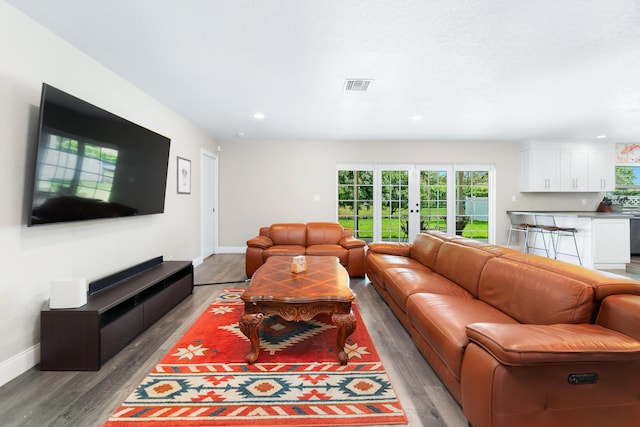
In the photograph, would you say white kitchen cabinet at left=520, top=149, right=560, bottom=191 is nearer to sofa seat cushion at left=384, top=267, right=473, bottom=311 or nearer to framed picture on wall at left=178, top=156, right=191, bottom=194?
sofa seat cushion at left=384, top=267, right=473, bottom=311

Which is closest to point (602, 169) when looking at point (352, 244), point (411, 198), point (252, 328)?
point (411, 198)

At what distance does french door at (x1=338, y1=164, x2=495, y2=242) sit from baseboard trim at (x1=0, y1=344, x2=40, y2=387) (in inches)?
200

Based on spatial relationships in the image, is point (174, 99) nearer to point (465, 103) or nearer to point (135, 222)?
point (135, 222)

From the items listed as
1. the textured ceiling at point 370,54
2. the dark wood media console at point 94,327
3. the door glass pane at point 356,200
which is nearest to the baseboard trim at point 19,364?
the dark wood media console at point 94,327

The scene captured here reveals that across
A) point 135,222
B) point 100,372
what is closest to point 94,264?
point 135,222

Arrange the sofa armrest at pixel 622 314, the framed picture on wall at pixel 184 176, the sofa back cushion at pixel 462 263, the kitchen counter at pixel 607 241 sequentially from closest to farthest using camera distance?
the sofa armrest at pixel 622 314
the sofa back cushion at pixel 462 263
the framed picture on wall at pixel 184 176
the kitchen counter at pixel 607 241

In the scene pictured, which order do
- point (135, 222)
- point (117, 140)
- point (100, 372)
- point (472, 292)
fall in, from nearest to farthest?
point (100, 372)
point (472, 292)
point (117, 140)
point (135, 222)

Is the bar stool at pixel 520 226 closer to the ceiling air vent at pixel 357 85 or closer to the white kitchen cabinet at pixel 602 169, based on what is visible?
the white kitchen cabinet at pixel 602 169

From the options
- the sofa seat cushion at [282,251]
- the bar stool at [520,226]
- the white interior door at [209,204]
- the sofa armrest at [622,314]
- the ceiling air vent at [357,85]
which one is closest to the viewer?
the sofa armrest at [622,314]

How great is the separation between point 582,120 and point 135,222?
21.9 feet

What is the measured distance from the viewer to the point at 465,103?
3811 millimetres

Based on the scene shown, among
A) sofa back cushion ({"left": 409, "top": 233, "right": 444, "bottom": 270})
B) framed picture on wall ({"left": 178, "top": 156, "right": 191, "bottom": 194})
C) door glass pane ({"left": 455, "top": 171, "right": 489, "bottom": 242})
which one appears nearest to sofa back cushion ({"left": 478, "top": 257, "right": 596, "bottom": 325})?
sofa back cushion ({"left": 409, "top": 233, "right": 444, "bottom": 270})

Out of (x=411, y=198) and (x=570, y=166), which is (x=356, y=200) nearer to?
(x=411, y=198)

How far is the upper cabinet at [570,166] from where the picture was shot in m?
5.96
